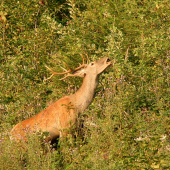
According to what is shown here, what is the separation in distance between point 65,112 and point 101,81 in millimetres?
1306

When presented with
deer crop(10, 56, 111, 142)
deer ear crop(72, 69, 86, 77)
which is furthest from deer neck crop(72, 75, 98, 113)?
deer ear crop(72, 69, 86, 77)

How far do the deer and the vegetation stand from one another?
0.55 feet

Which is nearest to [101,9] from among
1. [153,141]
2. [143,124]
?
[143,124]

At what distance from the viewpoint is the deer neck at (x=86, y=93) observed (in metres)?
6.87

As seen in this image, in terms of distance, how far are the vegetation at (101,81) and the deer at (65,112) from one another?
167 millimetres

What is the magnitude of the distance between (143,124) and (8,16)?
236 inches

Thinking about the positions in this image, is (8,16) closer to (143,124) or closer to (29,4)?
(29,4)

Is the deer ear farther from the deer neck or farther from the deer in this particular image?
the deer neck

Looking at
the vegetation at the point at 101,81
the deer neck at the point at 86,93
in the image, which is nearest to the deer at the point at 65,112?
the deer neck at the point at 86,93

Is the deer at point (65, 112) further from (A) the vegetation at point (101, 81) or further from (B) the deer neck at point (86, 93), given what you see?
(A) the vegetation at point (101, 81)

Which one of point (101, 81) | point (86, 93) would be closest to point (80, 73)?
point (86, 93)

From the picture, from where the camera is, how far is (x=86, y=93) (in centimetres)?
695

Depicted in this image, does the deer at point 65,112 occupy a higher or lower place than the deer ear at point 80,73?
lower

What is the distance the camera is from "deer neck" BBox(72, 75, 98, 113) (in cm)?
687
